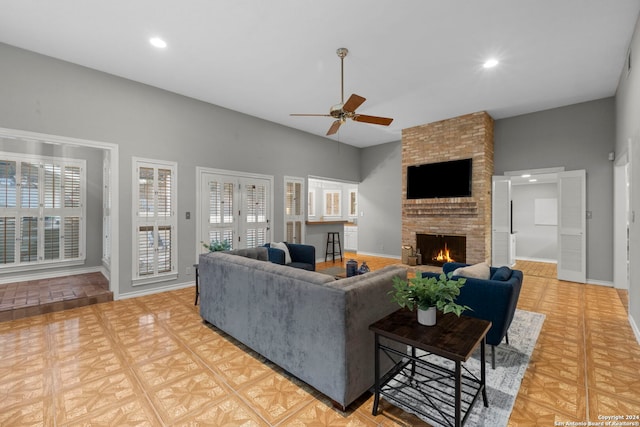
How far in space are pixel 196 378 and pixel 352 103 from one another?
10.0 feet

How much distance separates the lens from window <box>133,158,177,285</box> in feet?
14.4

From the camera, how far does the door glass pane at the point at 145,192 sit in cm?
442

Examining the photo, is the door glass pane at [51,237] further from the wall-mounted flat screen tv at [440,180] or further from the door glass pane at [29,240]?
the wall-mounted flat screen tv at [440,180]

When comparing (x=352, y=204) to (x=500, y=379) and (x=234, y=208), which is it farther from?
(x=500, y=379)

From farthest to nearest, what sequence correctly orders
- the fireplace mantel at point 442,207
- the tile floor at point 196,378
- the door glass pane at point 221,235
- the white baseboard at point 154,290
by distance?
the fireplace mantel at point 442,207
the door glass pane at point 221,235
the white baseboard at point 154,290
the tile floor at point 196,378

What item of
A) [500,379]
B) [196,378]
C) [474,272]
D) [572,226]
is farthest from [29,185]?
[572,226]

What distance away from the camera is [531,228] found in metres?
7.68

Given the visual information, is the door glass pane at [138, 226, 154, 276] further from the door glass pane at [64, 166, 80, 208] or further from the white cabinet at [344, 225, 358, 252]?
the white cabinet at [344, 225, 358, 252]

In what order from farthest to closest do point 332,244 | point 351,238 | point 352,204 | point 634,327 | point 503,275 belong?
point 352,204
point 351,238
point 332,244
point 634,327
point 503,275

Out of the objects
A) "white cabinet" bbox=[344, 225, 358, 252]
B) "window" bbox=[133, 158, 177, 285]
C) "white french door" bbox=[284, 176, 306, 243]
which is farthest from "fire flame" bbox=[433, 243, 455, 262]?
"window" bbox=[133, 158, 177, 285]

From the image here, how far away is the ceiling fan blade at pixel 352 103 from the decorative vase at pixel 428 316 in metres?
2.29

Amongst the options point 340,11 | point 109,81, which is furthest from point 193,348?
point 109,81

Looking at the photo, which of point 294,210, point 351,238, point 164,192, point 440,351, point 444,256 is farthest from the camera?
point 351,238

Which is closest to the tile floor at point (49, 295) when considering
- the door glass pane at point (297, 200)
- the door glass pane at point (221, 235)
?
the door glass pane at point (221, 235)
